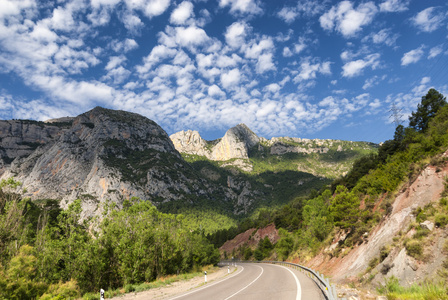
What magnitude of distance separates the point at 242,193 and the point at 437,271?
18572 centimetres

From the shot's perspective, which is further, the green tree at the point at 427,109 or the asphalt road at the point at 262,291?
the green tree at the point at 427,109

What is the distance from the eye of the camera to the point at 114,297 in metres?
15.4

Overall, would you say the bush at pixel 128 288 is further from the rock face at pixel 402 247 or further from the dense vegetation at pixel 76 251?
the rock face at pixel 402 247

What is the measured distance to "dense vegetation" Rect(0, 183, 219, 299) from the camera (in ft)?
41.5

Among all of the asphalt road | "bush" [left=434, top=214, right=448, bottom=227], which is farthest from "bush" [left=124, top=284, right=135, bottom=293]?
"bush" [left=434, top=214, right=448, bottom=227]

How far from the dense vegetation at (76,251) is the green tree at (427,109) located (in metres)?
49.7

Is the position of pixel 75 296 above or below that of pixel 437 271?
below

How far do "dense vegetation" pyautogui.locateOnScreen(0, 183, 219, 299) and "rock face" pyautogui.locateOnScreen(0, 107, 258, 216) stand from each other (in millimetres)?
101791

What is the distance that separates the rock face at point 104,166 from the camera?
431ft

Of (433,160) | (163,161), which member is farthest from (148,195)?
(433,160)

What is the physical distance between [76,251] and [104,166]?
130 m

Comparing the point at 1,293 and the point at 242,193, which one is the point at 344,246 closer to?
the point at 1,293

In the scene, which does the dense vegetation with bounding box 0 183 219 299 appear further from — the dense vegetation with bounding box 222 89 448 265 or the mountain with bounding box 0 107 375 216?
the mountain with bounding box 0 107 375 216

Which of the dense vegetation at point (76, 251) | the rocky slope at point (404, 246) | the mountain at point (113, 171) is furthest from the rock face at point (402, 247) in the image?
the mountain at point (113, 171)
